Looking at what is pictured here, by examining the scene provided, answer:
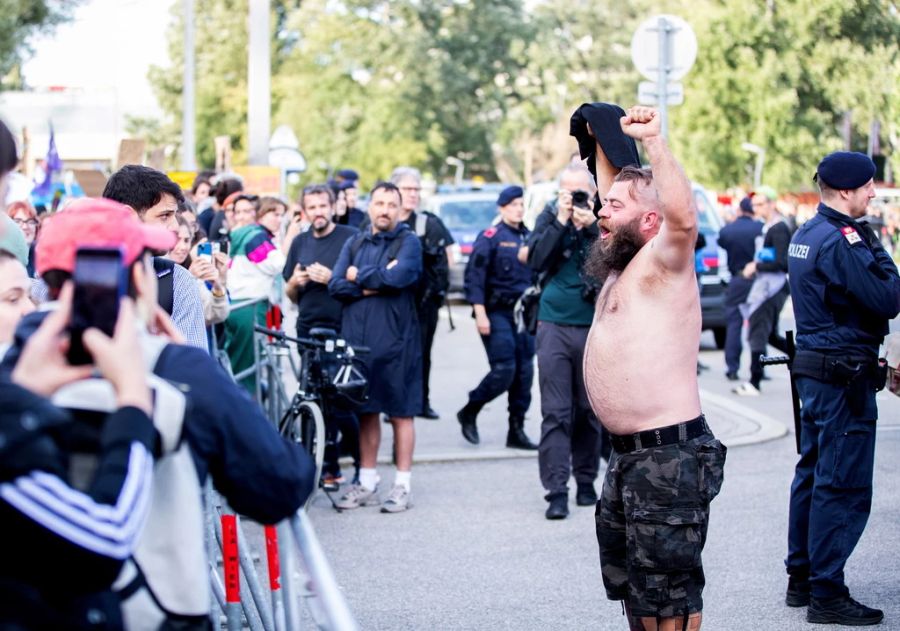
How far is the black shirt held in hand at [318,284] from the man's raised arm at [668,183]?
17.1 feet

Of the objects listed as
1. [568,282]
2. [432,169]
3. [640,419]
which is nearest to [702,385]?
[568,282]

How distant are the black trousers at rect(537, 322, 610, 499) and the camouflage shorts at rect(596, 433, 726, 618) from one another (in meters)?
3.57

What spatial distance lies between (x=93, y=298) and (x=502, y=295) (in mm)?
8307

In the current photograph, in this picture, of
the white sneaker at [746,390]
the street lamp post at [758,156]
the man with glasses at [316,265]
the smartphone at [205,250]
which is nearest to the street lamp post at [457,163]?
the street lamp post at [758,156]

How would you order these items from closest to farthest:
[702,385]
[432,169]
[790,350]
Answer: [790,350] < [702,385] < [432,169]

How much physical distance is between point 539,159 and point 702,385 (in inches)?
2056

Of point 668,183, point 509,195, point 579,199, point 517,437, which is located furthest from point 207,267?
point 517,437

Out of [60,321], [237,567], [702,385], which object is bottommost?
[702,385]

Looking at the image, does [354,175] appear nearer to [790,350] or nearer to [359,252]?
[359,252]

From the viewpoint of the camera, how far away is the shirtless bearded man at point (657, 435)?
453 cm

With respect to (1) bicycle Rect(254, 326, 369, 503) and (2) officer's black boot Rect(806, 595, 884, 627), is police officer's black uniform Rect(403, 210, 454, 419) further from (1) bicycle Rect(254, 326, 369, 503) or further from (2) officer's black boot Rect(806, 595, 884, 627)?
(2) officer's black boot Rect(806, 595, 884, 627)

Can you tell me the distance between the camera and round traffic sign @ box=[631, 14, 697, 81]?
12.5m

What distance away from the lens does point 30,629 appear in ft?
8.00

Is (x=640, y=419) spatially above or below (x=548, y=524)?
above
